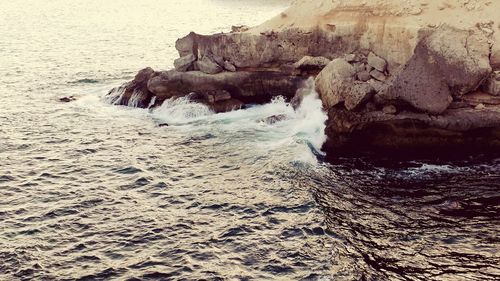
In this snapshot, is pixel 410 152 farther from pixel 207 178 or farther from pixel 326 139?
pixel 207 178

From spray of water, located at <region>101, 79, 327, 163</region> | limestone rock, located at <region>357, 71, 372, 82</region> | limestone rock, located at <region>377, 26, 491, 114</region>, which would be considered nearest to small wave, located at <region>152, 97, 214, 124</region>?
spray of water, located at <region>101, 79, 327, 163</region>

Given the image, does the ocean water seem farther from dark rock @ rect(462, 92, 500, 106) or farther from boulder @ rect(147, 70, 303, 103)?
dark rock @ rect(462, 92, 500, 106)

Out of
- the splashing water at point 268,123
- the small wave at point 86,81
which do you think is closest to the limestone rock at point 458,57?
the splashing water at point 268,123

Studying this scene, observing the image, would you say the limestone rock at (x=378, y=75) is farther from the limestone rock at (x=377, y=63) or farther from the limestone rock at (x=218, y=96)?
the limestone rock at (x=218, y=96)

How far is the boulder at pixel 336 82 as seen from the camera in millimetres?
35906

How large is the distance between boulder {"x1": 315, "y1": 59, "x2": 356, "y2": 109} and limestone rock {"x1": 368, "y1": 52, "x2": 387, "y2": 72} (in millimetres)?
2085

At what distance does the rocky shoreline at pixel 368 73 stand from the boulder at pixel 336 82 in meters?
0.07

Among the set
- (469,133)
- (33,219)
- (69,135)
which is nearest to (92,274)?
(33,219)

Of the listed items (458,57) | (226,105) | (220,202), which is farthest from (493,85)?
(226,105)

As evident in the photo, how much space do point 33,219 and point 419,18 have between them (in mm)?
29813

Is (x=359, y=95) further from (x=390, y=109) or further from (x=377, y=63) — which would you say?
(x=377, y=63)

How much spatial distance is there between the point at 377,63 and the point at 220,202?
17.2m

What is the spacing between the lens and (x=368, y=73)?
37.9 meters

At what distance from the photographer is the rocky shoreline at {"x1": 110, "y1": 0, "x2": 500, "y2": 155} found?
33.3 m
